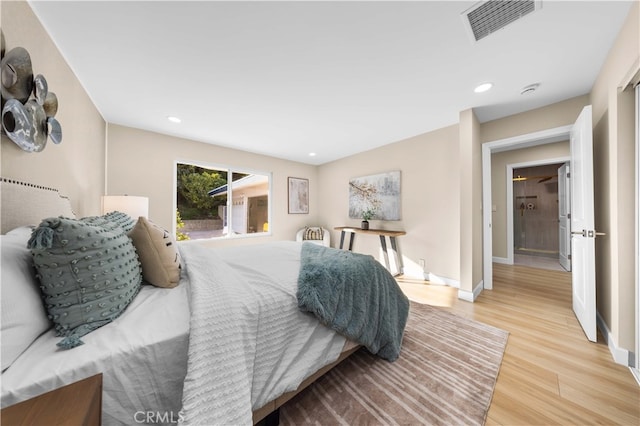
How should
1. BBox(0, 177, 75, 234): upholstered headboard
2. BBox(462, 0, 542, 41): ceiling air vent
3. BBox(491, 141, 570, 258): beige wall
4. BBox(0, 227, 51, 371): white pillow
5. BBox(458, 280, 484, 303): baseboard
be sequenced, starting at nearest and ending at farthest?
BBox(0, 227, 51, 371): white pillow
BBox(0, 177, 75, 234): upholstered headboard
BBox(462, 0, 542, 41): ceiling air vent
BBox(458, 280, 484, 303): baseboard
BBox(491, 141, 570, 258): beige wall

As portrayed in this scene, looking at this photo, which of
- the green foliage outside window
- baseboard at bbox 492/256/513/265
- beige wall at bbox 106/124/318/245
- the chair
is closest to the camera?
beige wall at bbox 106/124/318/245

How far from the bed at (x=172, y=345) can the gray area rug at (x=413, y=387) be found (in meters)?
0.19

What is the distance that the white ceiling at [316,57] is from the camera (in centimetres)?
134

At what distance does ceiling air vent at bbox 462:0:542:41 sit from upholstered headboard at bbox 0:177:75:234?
8.99ft

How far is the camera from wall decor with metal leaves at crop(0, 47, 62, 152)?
3.60ft

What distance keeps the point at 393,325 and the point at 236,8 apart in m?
2.37

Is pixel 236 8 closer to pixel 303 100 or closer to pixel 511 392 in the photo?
pixel 303 100

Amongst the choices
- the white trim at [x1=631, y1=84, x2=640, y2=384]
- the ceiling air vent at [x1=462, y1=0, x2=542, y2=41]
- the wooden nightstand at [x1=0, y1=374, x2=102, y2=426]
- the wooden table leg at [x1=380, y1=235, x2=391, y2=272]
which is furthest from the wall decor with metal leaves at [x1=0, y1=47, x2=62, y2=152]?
the wooden table leg at [x1=380, y1=235, x2=391, y2=272]

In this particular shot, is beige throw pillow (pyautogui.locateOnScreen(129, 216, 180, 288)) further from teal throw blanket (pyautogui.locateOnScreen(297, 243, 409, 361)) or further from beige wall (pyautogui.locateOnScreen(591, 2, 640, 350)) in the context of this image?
beige wall (pyautogui.locateOnScreen(591, 2, 640, 350))

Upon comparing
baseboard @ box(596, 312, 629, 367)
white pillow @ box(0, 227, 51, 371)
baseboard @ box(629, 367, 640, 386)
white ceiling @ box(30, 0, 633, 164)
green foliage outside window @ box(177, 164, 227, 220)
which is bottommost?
baseboard @ box(629, 367, 640, 386)

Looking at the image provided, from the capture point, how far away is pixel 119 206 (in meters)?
2.20

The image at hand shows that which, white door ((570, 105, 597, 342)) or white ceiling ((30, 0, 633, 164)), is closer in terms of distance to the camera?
white ceiling ((30, 0, 633, 164))

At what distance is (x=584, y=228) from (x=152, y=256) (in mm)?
3344

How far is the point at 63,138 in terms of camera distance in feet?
5.66
